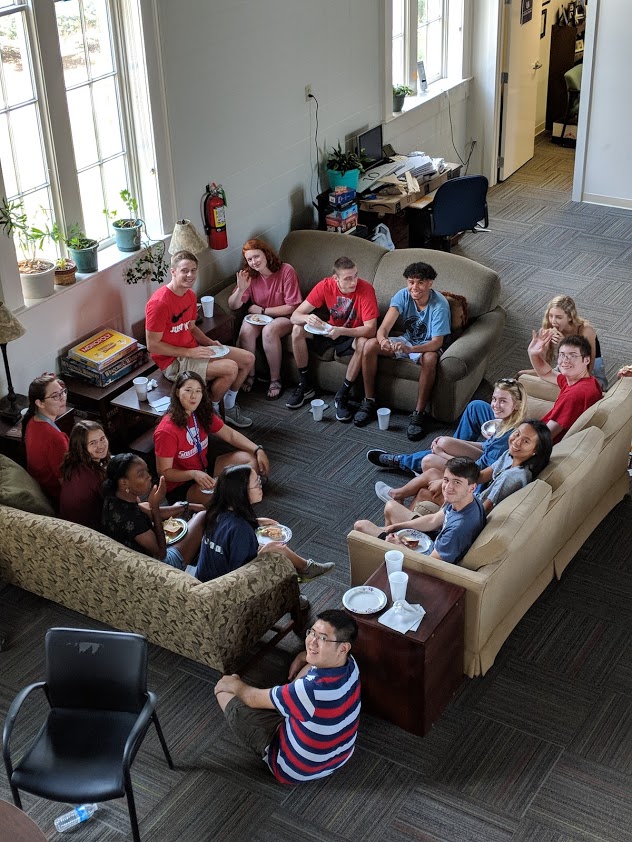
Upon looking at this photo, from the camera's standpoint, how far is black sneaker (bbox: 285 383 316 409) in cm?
695

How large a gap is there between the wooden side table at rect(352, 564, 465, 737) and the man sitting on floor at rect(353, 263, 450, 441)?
88.2 inches

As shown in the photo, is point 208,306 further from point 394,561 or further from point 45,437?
point 394,561

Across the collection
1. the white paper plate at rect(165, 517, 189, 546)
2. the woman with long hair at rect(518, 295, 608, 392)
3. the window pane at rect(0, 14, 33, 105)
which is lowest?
the white paper plate at rect(165, 517, 189, 546)

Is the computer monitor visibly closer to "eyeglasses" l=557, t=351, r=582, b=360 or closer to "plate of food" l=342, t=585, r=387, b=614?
"eyeglasses" l=557, t=351, r=582, b=360

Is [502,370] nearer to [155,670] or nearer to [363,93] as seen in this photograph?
[363,93]

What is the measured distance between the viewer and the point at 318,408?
673 centimetres

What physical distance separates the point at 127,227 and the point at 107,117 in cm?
72

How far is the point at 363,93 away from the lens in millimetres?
8594

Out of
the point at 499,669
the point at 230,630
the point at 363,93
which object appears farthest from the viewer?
the point at 363,93

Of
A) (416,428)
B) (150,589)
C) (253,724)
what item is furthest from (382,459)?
(253,724)

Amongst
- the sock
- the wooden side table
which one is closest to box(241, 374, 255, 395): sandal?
the sock

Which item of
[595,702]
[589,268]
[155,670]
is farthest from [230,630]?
[589,268]

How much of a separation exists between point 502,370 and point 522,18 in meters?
4.76

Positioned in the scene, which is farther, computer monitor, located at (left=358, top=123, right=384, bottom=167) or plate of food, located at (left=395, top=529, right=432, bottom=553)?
computer monitor, located at (left=358, top=123, right=384, bottom=167)
